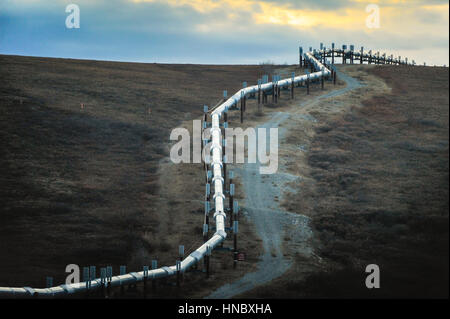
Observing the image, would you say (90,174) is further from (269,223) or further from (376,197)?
(376,197)

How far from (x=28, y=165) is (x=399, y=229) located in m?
23.0

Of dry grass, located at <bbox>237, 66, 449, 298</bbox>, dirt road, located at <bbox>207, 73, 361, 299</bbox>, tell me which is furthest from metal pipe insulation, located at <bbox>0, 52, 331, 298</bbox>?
dry grass, located at <bbox>237, 66, 449, 298</bbox>

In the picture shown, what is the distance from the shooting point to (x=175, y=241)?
107 feet

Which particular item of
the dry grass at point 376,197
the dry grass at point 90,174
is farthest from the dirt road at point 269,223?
the dry grass at point 90,174

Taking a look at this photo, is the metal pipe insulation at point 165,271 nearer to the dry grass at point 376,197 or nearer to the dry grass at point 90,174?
the dry grass at point 90,174

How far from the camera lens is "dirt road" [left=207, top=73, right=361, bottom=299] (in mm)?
27344

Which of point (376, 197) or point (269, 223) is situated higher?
point (376, 197)

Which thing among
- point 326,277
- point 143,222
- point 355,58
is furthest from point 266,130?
point 355,58

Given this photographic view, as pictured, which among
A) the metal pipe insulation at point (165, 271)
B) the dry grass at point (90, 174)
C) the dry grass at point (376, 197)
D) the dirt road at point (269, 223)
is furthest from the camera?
the dry grass at point (90, 174)

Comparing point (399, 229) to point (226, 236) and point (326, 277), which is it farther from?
point (226, 236)

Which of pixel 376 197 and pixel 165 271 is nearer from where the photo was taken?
pixel 165 271

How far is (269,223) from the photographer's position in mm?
34219

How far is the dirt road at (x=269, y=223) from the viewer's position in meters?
27.3

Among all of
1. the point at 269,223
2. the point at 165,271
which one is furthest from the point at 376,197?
the point at 165,271
